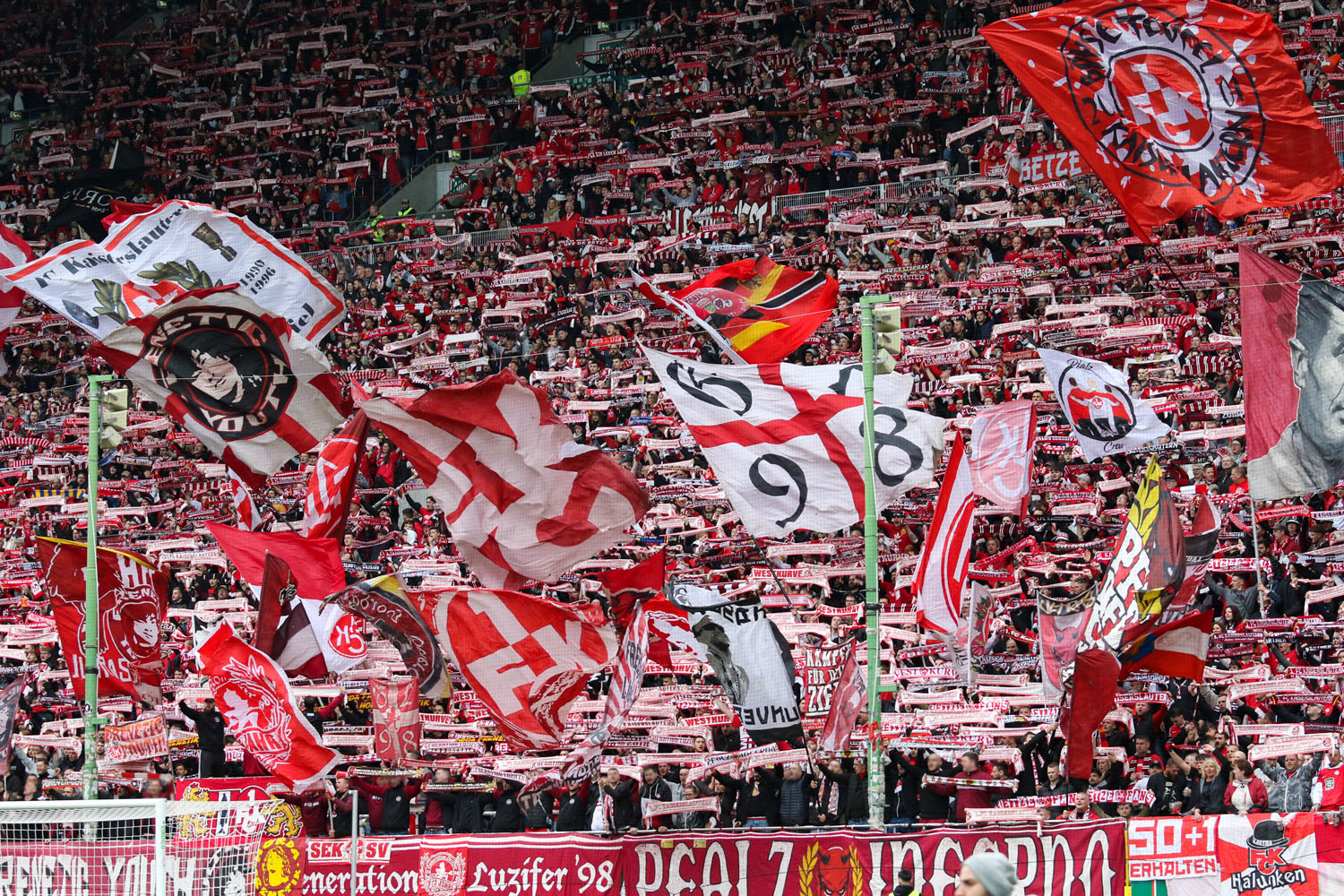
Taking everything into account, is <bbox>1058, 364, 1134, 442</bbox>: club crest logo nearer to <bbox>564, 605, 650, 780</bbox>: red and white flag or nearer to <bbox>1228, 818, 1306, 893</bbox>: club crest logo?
<bbox>564, 605, 650, 780</bbox>: red and white flag

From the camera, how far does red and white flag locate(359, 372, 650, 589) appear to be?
16.7 metres

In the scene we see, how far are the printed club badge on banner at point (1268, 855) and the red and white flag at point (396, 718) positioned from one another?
683cm

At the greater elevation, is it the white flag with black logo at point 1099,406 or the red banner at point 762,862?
the white flag with black logo at point 1099,406

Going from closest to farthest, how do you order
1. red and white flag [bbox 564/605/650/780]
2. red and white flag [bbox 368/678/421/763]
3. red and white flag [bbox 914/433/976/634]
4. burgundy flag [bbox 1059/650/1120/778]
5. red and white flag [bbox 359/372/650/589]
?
burgundy flag [bbox 1059/650/1120/778] → red and white flag [bbox 564/605/650/780] → red and white flag [bbox 914/433/976/634] → red and white flag [bbox 368/678/421/763] → red and white flag [bbox 359/372/650/589]

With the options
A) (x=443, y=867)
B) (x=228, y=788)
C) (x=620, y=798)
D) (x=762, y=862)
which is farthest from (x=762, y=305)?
(x=228, y=788)

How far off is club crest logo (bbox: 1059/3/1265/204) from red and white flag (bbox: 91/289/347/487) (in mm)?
7512

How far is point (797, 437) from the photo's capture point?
16.0 m

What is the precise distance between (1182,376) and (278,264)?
9984 mm

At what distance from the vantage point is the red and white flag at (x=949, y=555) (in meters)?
15.6

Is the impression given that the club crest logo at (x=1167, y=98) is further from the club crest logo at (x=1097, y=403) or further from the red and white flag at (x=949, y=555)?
the red and white flag at (x=949, y=555)

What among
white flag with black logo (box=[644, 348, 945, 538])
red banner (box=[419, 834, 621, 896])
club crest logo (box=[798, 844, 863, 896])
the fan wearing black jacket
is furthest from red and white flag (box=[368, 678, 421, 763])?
club crest logo (box=[798, 844, 863, 896])

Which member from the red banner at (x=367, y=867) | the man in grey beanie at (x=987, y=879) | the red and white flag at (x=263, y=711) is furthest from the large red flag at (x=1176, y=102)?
the man in grey beanie at (x=987, y=879)

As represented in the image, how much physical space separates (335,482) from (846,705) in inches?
230

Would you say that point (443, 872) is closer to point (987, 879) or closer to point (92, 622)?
point (92, 622)
